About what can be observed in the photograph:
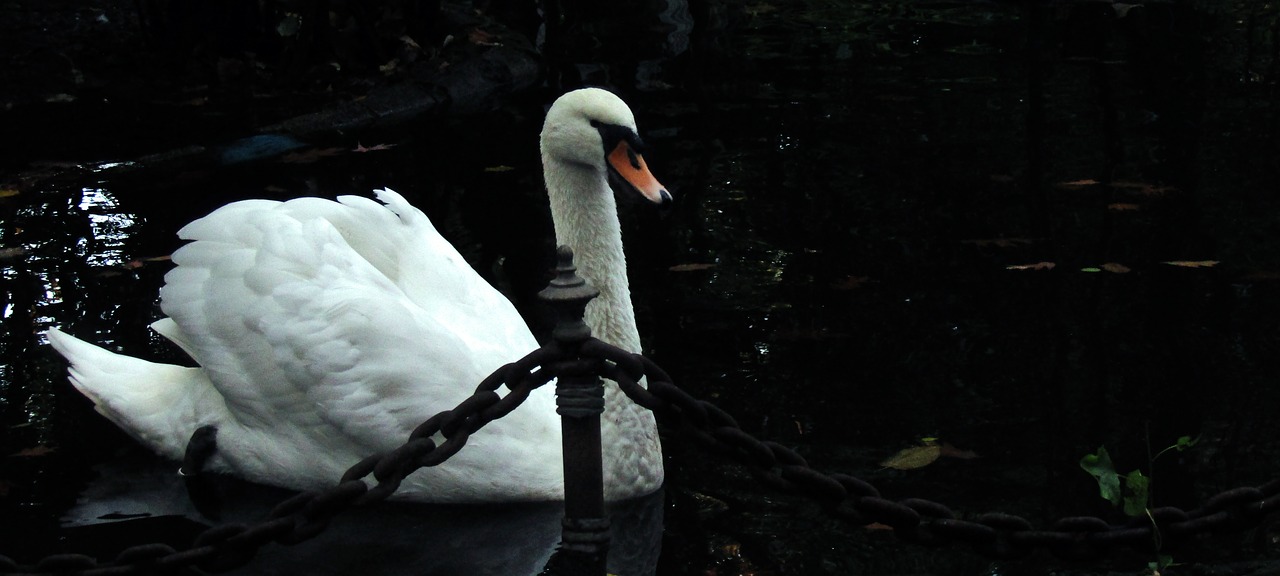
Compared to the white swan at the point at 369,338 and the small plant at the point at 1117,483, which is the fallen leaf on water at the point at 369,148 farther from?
the small plant at the point at 1117,483

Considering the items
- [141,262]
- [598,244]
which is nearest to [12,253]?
[141,262]

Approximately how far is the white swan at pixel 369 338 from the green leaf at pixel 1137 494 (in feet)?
5.35

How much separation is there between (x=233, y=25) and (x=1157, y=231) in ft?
23.2

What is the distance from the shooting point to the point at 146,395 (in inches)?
223

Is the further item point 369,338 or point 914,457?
point 914,457

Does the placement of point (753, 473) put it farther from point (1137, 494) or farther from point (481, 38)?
point (481, 38)

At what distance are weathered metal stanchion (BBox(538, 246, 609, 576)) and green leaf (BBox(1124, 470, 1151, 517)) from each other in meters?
1.30

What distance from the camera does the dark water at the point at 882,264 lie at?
5242mm

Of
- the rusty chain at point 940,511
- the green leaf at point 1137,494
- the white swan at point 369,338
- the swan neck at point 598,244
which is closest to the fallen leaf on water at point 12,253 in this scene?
the white swan at point 369,338

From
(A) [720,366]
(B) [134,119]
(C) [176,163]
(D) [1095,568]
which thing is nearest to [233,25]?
(B) [134,119]

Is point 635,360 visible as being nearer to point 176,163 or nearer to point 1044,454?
point 1044,454

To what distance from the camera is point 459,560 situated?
483 cm

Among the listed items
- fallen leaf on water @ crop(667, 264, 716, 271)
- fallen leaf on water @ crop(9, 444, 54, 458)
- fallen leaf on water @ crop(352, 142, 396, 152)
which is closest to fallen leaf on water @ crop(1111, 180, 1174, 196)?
fallen leaf on water @ crop(667, 264, 716, 271)

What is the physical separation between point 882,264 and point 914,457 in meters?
2.29
